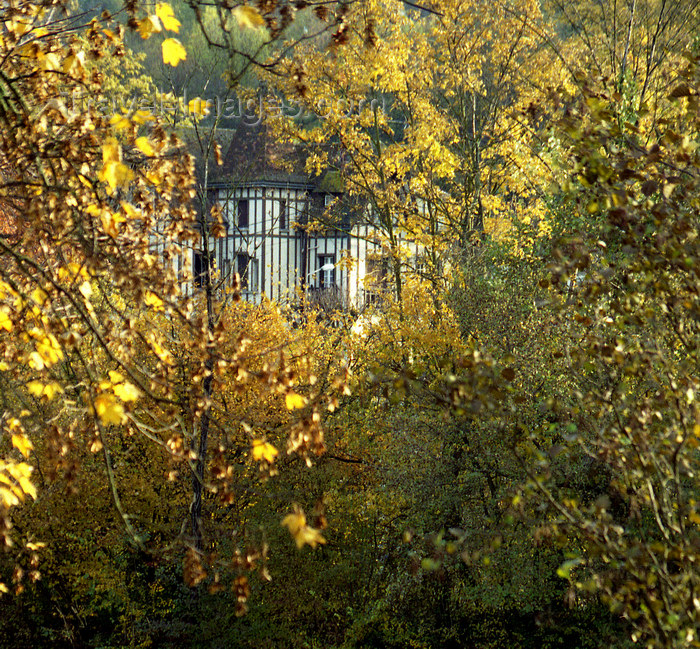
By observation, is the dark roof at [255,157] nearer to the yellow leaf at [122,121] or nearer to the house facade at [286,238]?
the house facade at [286,238]

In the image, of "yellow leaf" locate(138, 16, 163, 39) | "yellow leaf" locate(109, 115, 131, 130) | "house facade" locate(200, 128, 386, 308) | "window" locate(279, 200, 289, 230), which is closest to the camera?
"yellow leaf" locate(109, 115, 131, 130)

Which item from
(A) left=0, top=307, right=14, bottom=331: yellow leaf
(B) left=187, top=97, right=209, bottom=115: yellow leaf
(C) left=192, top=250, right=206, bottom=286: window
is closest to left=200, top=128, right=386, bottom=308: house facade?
(C) left=192, top=250, right=206, bottom=286: window

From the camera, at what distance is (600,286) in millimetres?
4090

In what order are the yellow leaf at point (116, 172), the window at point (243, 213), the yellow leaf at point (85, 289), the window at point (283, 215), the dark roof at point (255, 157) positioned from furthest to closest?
the dark roof at point (255, 157), the window at point (243, 213), the window at point (283, 215), the yellow leaf at point (85, 289), the yellow leaf at point (116, 172)

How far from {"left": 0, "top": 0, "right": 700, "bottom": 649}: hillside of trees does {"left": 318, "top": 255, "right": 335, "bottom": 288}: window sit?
26.5 feet

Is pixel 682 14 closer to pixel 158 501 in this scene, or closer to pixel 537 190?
pixel 537 190

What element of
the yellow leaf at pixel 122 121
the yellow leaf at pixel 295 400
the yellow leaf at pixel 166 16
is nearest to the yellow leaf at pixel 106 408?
the yellow leaf at pixel 295 400

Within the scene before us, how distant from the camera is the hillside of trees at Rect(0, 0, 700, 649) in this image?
3951mm

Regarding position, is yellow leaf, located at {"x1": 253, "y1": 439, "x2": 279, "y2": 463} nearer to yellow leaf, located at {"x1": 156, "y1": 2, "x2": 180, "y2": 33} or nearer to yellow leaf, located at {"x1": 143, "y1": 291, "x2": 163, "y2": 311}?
yellow leaf, located at {"x1": 143, "y1": 291, "x2": 163, "y2": 311}

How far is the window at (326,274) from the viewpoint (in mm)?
28266

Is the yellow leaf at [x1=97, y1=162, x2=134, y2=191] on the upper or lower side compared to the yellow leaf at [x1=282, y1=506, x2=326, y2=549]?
upper

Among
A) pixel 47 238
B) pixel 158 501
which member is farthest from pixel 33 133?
pixel 158 501

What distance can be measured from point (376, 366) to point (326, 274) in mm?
21365

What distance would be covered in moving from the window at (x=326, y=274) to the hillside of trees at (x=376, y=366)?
8.07m
